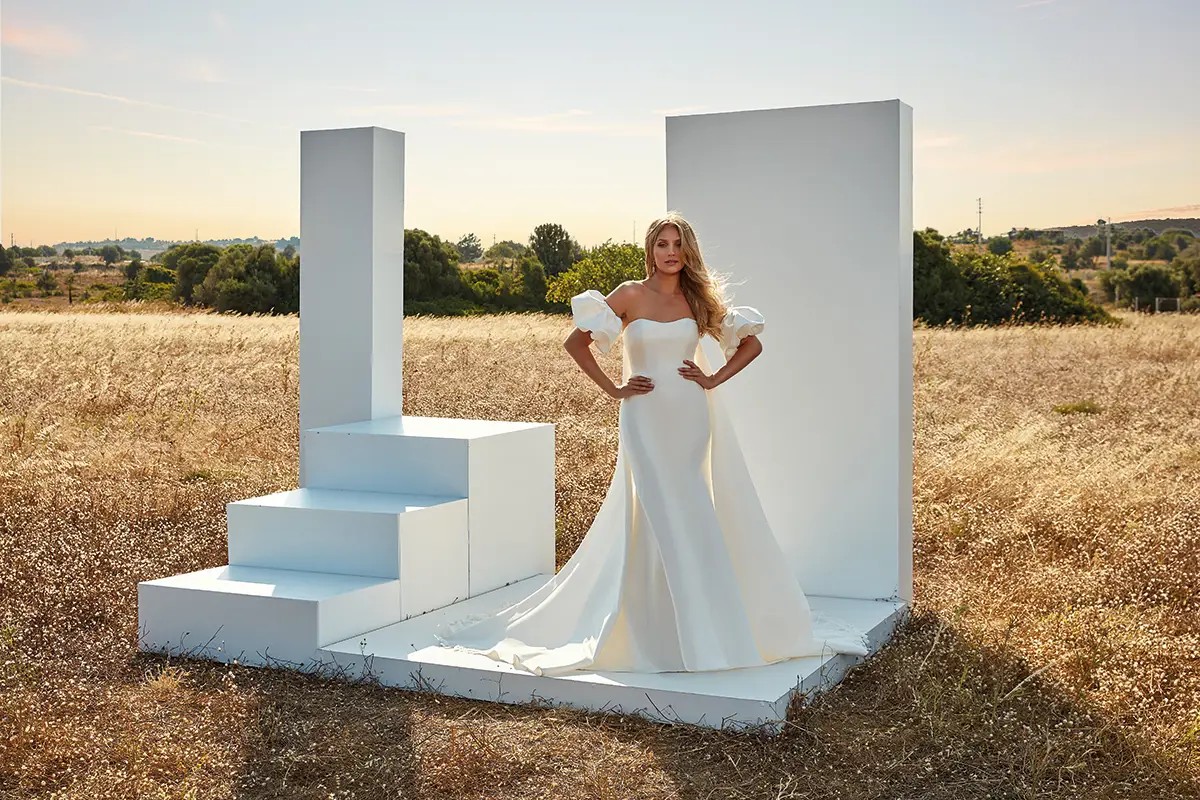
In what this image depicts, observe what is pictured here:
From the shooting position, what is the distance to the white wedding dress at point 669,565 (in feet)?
15.9

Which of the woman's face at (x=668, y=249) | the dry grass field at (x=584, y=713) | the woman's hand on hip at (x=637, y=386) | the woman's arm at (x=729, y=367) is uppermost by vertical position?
the woman's face at (x=668, y=249)

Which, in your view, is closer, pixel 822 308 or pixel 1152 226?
pixel 822 308

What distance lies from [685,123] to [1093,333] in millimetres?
12911

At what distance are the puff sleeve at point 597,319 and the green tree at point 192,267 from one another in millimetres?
29399

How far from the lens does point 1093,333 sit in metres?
17.5

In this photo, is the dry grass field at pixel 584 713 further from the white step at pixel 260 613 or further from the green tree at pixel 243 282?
the green tree at pixel 243 282

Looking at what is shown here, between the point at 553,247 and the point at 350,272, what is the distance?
109 ft

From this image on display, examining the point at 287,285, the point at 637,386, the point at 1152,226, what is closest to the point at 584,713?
Answer: the point at 637,386

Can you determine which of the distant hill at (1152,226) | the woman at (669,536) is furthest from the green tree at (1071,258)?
the woman at (669,536)

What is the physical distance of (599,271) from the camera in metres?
36.2

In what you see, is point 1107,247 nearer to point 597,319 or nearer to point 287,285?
point 287,285

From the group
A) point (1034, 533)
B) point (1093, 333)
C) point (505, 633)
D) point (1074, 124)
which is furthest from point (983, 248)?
point (505, 633)

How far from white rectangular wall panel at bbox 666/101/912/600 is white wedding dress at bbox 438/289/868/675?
3.11ft

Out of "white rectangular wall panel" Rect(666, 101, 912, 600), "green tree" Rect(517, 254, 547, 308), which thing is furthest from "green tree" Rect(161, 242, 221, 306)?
"white rectangular wall panel" Rect(666, 101, 912, 600)
